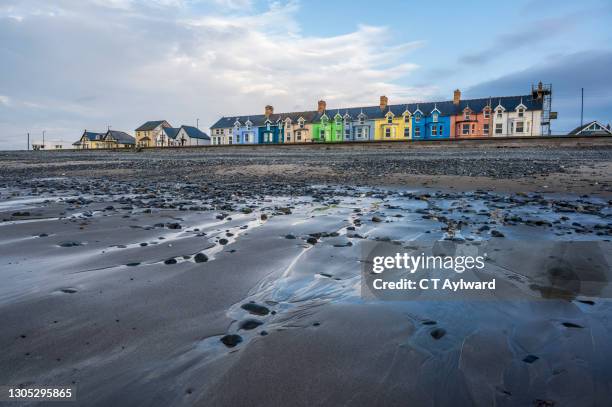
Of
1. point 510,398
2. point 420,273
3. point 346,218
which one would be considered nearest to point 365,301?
point 420,273

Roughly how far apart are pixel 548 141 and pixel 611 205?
31944mm

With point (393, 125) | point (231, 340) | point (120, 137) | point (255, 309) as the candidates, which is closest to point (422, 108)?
point (393, 125)

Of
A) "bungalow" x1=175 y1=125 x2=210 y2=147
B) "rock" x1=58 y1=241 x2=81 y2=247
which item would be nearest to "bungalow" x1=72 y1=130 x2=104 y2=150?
"bungalow" x1=175 y1=125 x2=210 y2=147

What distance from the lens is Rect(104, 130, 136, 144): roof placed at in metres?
98.7

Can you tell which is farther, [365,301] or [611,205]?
[611,205]

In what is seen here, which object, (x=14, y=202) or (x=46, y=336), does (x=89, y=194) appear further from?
(x=46, y=336)

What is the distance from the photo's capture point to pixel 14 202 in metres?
7.84

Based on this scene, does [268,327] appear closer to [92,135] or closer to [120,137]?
[120,137]

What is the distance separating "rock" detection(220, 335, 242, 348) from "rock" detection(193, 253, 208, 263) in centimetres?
162

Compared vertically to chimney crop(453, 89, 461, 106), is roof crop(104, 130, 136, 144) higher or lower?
lower

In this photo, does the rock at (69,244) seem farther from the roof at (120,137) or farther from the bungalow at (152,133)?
the roof at (120,137)

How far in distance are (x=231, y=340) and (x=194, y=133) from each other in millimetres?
96373

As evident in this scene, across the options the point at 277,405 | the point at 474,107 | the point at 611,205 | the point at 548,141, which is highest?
the point at 474,107

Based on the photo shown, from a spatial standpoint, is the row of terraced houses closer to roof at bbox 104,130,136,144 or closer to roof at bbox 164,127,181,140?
roof at bbox 164,127,181,140
